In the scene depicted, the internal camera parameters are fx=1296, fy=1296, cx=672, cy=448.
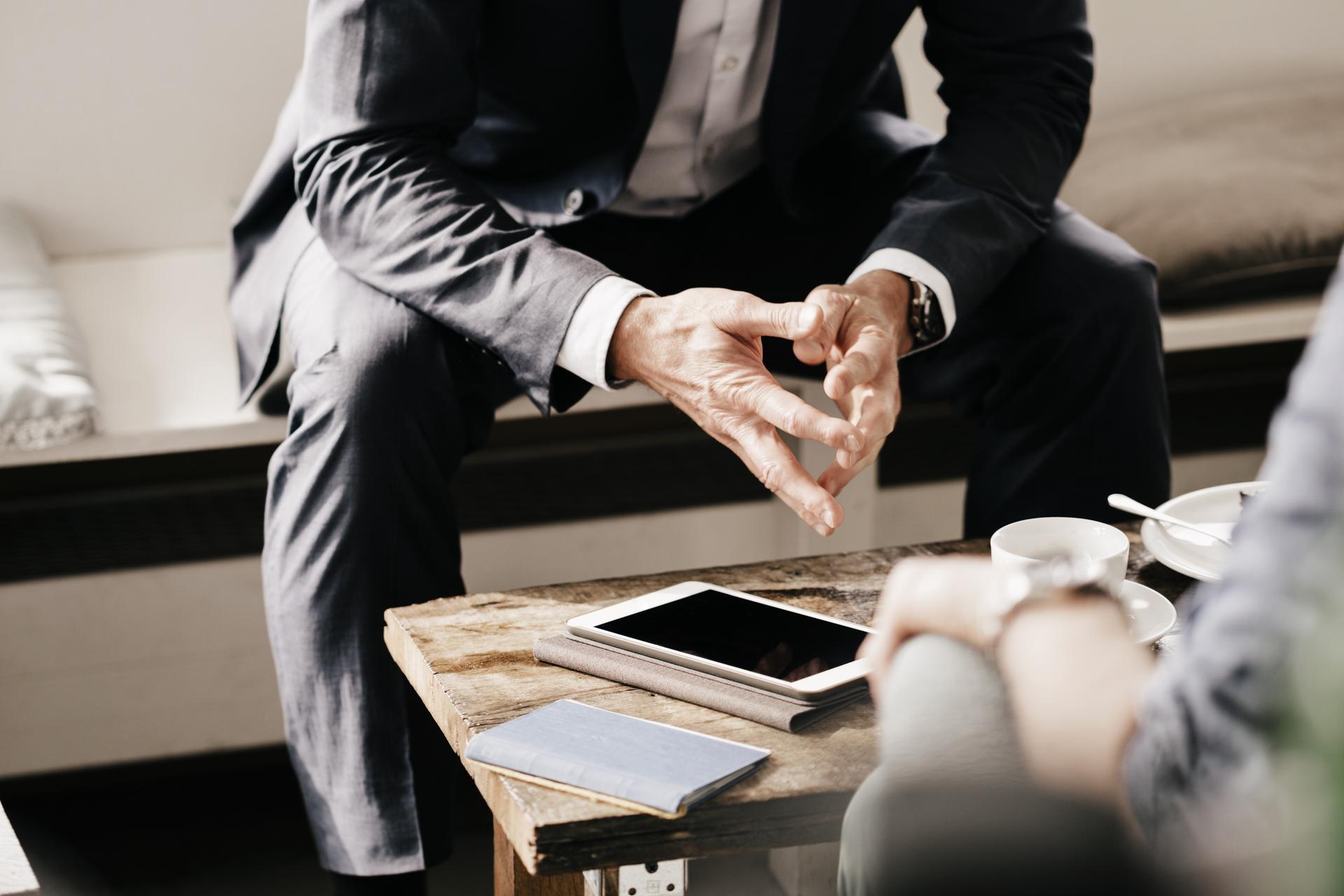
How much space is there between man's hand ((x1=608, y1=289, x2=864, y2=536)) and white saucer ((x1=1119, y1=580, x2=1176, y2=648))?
0.68ft

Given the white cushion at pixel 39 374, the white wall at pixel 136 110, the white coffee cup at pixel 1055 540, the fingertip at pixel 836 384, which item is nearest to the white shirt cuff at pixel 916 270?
the fingertip at pixel 836 384

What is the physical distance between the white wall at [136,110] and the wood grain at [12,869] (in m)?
1.16

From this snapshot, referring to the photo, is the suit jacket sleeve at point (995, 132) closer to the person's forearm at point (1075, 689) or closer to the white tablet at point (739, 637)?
the white tablet at point (739, 637)

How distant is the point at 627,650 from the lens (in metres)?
0.80

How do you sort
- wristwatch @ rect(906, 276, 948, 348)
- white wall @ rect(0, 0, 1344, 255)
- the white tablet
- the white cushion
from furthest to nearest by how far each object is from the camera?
white wall @ rect(0, 0, 1344, 255)
the white cushion
wristwatch @ rect(906, 276, 948, 348)
the white tablet

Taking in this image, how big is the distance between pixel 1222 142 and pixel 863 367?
114 centimetres

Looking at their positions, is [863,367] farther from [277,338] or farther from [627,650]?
[277,338]

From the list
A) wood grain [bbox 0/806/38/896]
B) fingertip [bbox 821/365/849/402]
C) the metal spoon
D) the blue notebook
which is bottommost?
wood grain [bbox 0/806/38/896]

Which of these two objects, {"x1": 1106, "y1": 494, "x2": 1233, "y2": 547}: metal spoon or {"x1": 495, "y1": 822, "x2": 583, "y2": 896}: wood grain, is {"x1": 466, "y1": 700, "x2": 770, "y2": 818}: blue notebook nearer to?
{"x1": 495, "y1": 822, "x2": 583, "y2": 896}: wood grain

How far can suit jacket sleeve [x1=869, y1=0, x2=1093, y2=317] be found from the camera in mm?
1250

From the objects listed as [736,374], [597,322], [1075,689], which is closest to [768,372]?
[736,374]

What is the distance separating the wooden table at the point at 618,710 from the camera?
632mm

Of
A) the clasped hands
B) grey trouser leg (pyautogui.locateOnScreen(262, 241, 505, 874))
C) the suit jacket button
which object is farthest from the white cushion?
the clasped hands

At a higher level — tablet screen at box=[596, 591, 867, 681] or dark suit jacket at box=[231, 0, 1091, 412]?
dark suit jacket at box=[231, 0, 1091, 412]
